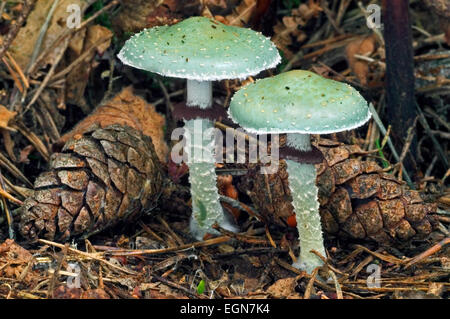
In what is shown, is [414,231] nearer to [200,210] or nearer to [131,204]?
[200,210]

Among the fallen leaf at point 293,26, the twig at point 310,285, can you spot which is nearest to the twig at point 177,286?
the twig at point 310,285

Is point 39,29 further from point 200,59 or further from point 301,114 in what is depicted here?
point 301,114

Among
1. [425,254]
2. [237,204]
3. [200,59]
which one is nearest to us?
[200,59]

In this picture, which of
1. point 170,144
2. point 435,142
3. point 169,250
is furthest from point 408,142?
point 169,250

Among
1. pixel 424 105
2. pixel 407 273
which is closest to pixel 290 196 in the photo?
pixel 407 273

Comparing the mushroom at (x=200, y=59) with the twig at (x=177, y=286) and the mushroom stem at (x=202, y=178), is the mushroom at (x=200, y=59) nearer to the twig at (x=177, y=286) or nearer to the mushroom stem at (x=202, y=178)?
the mushroom stem at (x=202, y=178)
